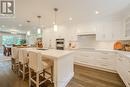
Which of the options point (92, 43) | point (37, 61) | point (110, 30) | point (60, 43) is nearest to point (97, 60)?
point (92, 43)

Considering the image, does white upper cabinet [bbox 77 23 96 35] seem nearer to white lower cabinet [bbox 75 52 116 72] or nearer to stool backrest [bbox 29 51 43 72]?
white lower cabinet [bbox 75 52 116 72]

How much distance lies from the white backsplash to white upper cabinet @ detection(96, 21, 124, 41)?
355 mm

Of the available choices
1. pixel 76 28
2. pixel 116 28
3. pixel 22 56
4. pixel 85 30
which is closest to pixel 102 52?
pixel 116 28

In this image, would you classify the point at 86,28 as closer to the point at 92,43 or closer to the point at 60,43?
the point at 92,43

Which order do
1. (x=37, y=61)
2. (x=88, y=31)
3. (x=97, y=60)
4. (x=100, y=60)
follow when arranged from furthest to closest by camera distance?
(x=88, y=31) < (x=97, y=60) < (x=100, y=60) < (x=37, y=61)

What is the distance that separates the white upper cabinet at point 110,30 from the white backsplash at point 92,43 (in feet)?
1.16

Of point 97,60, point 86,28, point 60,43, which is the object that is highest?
point 86,28

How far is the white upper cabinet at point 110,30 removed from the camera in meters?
3.89

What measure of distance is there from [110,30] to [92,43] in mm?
1240

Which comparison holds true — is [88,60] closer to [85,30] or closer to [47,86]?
[85,30]

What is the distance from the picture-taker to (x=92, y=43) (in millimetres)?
5094

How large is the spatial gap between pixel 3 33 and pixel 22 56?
34.3ft

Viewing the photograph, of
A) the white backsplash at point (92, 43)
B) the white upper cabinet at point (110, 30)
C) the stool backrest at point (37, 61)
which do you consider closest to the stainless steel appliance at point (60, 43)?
the white backsplash at point (92, 43)

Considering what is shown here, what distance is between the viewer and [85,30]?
4941 mm
